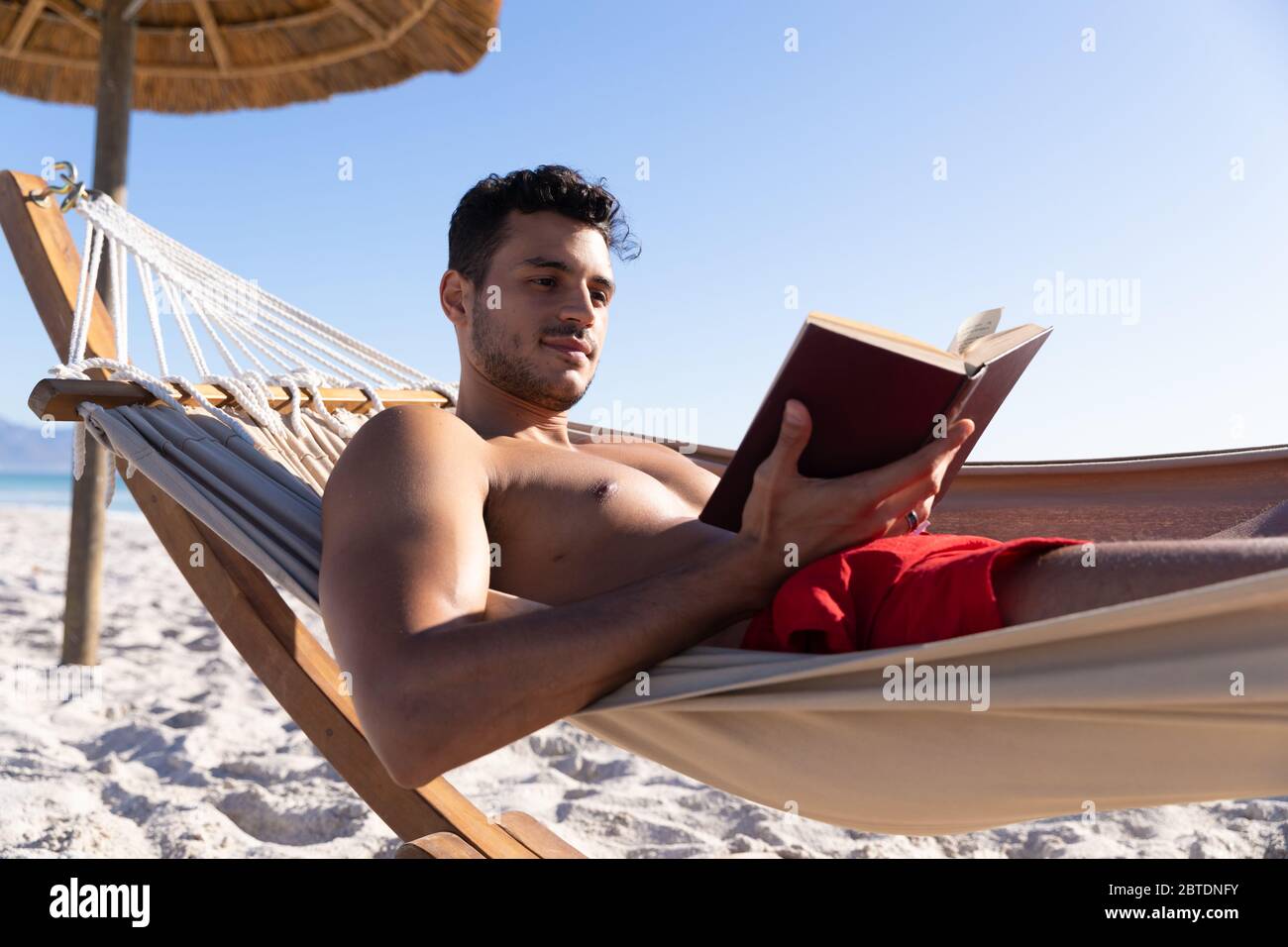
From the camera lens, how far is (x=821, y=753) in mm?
1046

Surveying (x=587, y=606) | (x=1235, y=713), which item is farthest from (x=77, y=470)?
(x=1235, y=713)

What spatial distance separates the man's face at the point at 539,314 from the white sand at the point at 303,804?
974 mm

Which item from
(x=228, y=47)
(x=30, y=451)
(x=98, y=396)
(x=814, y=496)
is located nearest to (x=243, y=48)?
(x=228, y=47)

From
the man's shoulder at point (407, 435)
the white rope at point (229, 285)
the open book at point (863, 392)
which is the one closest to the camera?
the open book at point (863, 392)

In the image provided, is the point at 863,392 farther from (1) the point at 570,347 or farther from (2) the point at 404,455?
(1) the point at 570,347

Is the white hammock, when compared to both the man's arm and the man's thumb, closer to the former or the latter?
the man's arm

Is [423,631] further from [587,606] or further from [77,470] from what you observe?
[77,470]

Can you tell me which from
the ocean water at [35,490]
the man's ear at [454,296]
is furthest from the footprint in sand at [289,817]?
the ocean water at [35,490]

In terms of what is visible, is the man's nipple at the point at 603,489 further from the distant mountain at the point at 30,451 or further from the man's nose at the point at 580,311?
the distant mountain at the point at 30,451

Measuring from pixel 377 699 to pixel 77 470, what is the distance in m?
1.20

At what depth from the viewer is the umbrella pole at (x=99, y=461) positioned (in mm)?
3021

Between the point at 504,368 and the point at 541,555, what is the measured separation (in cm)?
39

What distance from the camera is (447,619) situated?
97 centimetres

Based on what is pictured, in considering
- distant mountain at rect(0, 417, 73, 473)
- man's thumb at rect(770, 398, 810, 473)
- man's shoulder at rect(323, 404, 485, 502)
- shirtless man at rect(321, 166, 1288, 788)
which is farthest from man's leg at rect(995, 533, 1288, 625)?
distant mountain at rect(0, 417, 73, 473)
